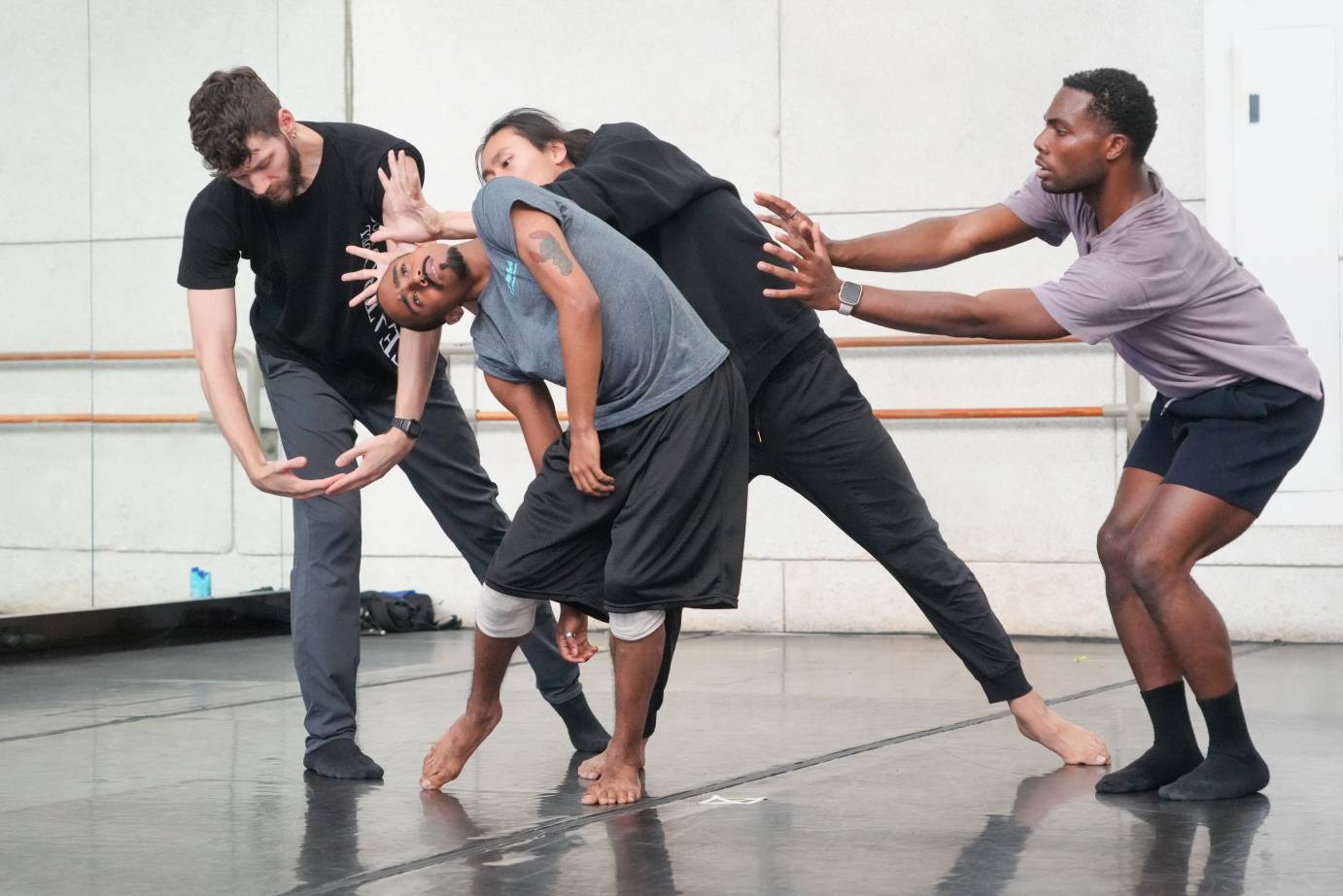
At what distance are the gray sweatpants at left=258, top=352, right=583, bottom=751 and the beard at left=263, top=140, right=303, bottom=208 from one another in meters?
0.37

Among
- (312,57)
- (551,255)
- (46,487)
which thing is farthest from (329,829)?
(312,57)

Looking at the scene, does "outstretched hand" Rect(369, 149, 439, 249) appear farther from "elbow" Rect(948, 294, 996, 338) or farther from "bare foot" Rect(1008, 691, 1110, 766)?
"bare foot" Rect(1008, 691, 1110, 766)

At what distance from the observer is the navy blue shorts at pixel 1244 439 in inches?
126

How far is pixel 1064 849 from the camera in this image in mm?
2803

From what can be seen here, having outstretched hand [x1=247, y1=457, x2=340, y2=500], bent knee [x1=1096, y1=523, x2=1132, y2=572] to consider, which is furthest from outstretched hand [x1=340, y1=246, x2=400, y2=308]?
bent knee [x1=1096, y1=523, x2=1132, y2=572]

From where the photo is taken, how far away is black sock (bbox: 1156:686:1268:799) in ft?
10.6

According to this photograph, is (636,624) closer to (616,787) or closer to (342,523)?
(616,787)

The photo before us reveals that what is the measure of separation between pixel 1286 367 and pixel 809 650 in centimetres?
306

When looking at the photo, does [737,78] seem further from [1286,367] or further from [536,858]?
[536,858]

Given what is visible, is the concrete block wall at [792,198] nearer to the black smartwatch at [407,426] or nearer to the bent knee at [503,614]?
the black smartwatch at [407,426]

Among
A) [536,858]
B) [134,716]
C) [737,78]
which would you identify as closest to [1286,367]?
[536,858]

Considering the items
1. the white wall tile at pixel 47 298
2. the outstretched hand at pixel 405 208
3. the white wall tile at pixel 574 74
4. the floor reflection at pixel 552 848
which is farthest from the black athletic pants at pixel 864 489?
the white wall tile at pixel 47 298

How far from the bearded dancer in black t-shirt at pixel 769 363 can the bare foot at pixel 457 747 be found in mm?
232

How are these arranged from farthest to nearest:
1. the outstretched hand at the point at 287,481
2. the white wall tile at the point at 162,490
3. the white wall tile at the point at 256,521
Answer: the white wall tile at the point at 256,521
the white wall tile at the point at 162,490
the outstretched hand at the point at 287,481
